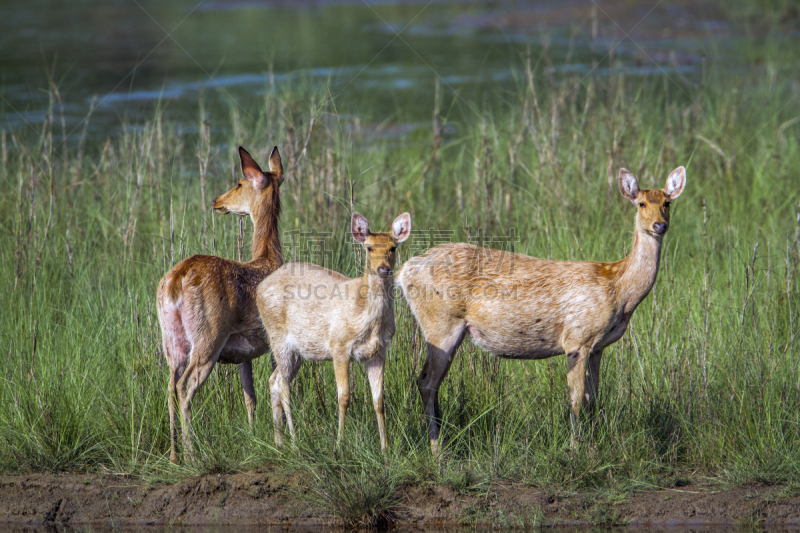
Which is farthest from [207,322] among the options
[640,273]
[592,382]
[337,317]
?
[640,273]

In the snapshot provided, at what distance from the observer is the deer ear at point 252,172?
6.69 m

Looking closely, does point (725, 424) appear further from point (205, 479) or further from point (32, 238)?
point (32, 238)

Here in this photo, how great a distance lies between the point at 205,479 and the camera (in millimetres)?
6062

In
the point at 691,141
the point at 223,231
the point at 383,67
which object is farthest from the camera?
the point at 383,67

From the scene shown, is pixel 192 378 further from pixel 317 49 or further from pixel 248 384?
pixel 317 49

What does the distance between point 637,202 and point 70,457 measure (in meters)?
4.26

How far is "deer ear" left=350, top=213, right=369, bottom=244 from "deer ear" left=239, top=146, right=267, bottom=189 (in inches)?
45.7

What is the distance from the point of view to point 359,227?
5902 millimetres

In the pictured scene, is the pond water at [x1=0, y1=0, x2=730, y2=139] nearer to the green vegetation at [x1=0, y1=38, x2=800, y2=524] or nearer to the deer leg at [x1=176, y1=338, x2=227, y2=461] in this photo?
the green vegetation at [x1=0, y1=38, x2=800, y2=524]

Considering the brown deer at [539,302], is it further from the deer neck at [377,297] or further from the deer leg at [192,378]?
the deer leg at [192,378]

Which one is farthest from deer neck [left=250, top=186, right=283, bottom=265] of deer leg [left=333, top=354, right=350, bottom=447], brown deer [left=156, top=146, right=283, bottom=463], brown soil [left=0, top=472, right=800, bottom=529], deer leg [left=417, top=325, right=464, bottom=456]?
brown soil [left=0, top=472, right=800, bottom=529]

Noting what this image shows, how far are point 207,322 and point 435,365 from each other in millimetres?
1581

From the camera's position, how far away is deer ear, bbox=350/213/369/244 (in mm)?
5824

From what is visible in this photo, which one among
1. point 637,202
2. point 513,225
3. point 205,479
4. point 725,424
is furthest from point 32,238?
point 725,424
